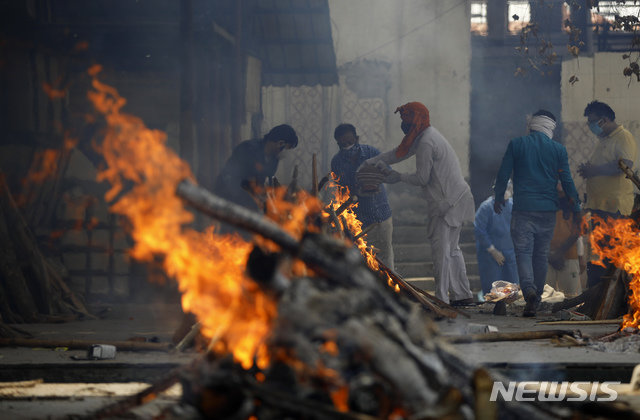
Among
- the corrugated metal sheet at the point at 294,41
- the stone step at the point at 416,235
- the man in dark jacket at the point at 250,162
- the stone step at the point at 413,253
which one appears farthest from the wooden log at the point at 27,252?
the stone step at the point at 416,235

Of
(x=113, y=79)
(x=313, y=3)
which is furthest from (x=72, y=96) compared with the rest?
(x=313, y=3)

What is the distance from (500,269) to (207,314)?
28.2 ft

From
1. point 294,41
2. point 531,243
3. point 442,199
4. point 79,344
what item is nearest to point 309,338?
point 79,344

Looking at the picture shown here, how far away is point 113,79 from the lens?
1156 cm

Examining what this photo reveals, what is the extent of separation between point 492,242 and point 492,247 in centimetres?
34

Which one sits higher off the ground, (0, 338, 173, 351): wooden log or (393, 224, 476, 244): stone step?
(0, 338, 173, 351): wooden log

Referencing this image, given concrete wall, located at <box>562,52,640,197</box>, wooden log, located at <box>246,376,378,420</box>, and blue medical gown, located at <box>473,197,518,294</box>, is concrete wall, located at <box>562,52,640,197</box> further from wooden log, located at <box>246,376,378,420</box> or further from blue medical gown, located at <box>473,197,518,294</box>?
wooden log, located at <box>246,376,378,420</box>

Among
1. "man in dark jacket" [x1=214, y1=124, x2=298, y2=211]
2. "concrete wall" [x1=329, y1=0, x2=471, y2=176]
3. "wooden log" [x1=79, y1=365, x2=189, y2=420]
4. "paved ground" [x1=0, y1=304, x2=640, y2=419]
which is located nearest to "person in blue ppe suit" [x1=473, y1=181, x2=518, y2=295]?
"man in dark jacket" [x1=214, y1=124, x2=298, y2=211]

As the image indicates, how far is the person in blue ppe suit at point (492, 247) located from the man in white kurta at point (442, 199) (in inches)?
80.3

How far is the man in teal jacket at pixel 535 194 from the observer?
9875 millimetres

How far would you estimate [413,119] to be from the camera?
10.1 meters

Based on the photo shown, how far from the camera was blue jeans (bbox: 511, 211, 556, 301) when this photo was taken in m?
9.80

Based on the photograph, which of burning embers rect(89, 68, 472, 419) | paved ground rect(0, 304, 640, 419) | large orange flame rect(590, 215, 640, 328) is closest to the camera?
burning embers rect(89, 68, 472, 419)

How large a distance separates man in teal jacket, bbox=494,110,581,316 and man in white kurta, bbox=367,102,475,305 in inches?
23.1
